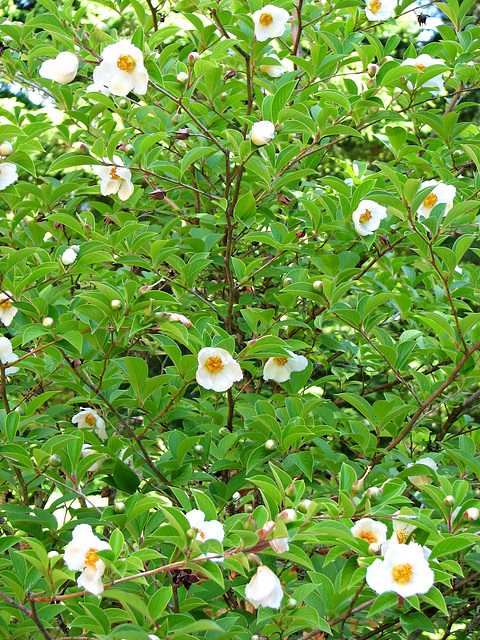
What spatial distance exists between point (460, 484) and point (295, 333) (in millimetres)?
782

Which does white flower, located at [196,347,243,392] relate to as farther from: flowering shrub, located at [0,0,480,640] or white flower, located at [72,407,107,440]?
white flower, located at [72,407,107,440]

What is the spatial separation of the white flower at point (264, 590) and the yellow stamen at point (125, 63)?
1.12 meters

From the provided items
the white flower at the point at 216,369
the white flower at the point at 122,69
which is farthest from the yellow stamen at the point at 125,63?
the white flower at the point at 216,369

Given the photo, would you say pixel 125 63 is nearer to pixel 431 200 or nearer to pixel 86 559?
pixel 431 200

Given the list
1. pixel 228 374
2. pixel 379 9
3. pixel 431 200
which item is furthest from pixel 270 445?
pixel 379 9

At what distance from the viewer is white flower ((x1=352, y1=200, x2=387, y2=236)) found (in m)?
1.55

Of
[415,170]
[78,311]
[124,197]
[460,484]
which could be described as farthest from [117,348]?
[415,170]

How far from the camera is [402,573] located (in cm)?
97

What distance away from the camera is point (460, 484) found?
1222 millimetres

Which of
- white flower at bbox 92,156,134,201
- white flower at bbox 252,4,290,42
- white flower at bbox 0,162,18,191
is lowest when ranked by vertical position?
white flower at bbox 92,156,134,201

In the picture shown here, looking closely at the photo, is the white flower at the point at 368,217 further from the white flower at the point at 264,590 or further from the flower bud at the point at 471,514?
the white flower at the point at 264,590

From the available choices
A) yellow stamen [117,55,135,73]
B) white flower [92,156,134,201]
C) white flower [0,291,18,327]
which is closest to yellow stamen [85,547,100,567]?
white flower [0,291,18,327]

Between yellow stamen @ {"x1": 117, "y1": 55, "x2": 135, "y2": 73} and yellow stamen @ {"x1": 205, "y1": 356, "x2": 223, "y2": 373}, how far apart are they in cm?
71

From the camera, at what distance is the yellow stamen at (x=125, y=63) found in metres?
1.47
